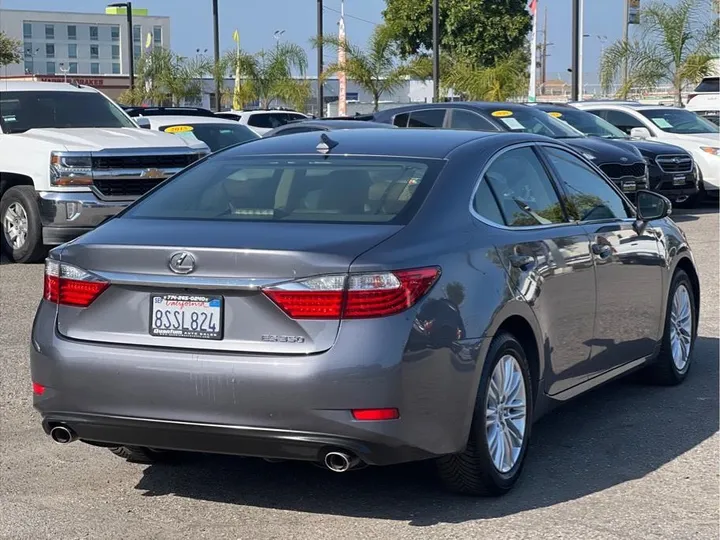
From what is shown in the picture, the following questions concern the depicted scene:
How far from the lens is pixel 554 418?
667 centimetres

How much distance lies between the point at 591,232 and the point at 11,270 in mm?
8186

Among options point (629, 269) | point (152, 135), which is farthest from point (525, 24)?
point (629, 269)

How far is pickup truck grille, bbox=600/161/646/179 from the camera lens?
52.0ft

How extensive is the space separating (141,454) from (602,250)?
2583 millimetres

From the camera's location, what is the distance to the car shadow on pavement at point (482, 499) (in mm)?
5113

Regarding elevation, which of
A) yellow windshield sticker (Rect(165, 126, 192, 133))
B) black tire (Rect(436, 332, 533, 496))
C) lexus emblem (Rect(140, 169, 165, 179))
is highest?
yellow windshield sticker (Rect(165, 126, 192, 133))

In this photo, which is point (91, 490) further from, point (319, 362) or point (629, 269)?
point (629, 269)

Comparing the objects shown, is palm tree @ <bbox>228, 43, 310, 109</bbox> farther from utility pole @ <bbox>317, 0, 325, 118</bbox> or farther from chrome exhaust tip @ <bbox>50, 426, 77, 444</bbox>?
chrome exhaust tip @ <bbox>50, 426, 77, 444</bbox>

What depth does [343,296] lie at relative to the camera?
4.48m

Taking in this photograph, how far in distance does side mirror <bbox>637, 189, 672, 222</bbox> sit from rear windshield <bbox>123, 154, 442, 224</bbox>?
77.6 inches

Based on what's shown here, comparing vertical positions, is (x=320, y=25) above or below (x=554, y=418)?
above

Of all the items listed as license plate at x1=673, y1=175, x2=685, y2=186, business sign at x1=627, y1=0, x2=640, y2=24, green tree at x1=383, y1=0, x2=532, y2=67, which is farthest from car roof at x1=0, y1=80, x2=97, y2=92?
green tree at x1=383, y1=0, x2=532, y2=67

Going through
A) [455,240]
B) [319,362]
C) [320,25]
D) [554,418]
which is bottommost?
[554,418]

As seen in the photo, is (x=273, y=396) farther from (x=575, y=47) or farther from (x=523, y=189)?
(x=575, y=47)
